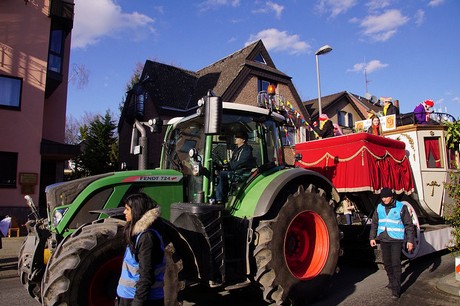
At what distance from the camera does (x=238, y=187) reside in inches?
194

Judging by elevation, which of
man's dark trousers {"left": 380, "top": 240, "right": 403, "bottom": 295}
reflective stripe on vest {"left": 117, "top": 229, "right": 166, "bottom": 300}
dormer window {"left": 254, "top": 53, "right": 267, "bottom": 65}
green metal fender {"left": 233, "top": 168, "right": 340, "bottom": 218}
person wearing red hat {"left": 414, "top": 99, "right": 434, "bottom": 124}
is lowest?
man's dark trousers {"left": 380, "top": 240, "right": 403, "bottom": 295}

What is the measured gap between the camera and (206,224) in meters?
4.14

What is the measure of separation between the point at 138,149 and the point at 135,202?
2.67 metres

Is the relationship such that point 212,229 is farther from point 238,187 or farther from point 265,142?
point 265,142

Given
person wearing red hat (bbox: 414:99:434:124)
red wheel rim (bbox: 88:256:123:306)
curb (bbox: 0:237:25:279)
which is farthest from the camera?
person wearing red hat (bbox: 414:99:434:124)

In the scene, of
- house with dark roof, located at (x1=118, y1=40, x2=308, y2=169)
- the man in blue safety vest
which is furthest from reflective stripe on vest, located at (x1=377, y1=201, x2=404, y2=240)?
house with dark roof, located at (x1=118, y1=40, x2=308, y2=169)

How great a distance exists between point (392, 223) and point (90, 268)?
4.35 metres

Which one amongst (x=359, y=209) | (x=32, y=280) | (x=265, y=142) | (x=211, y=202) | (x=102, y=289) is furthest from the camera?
(x=359, y=209)

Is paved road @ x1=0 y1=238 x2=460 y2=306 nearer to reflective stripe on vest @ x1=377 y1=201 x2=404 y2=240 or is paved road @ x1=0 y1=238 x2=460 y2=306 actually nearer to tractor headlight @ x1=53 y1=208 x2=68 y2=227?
reflective stripe on vest @ x1=377 y1=201 x2=404 y2=240

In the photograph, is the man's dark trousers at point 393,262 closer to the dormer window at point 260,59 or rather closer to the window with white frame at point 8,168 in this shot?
the window with white frame at point 8,168

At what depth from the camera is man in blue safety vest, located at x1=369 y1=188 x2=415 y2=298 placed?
5.32m

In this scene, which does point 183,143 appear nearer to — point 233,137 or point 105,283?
point 233,137

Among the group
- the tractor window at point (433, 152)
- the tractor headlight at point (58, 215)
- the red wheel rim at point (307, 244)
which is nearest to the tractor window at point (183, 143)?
the tractor headlight at point (58, 215)

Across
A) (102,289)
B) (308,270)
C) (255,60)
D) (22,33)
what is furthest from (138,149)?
(255,60)
